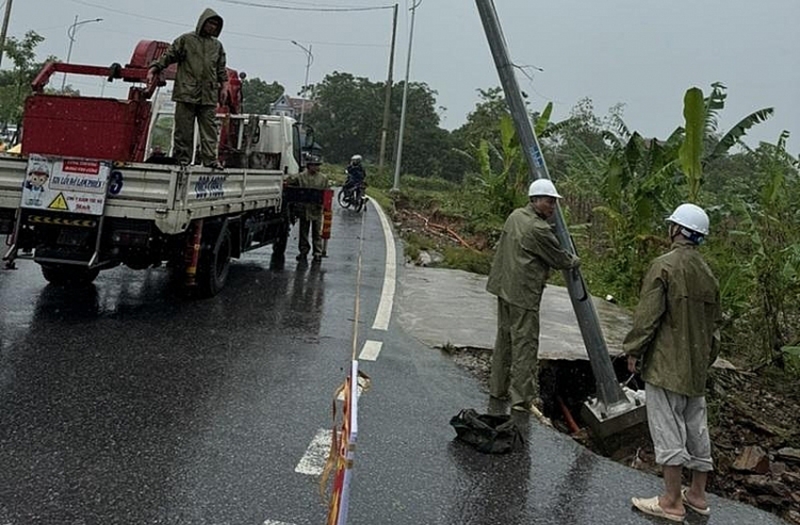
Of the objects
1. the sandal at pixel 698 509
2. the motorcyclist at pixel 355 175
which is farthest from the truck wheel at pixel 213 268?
the motorcyclist at pixel 355 175

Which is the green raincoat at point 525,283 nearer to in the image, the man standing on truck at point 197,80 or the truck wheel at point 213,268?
the man standing on truck at point 197,80

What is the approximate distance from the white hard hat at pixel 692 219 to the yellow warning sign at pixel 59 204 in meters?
5.54

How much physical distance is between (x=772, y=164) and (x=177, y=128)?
8.13m

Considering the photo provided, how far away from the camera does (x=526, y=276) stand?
5.75 m

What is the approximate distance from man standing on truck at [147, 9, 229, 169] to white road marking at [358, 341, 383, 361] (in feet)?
9.05

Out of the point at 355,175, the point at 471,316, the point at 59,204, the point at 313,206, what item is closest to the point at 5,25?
the point at 355,175

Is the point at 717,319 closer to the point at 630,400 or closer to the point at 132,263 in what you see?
the point at 630,400

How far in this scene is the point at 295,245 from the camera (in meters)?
14.7

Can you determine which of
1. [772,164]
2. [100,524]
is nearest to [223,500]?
[100,524]

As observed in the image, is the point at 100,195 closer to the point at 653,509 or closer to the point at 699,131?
the point at 653,509

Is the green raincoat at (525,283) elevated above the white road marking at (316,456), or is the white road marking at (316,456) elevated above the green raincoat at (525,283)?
the green raincoat at (525,283)

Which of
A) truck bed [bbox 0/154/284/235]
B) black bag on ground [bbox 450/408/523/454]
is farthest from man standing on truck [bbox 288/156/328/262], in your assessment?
black bag on ground [bbox 450/408/523/454]

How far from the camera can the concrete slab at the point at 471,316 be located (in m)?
7.83

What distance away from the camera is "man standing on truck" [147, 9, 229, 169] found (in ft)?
26.1
